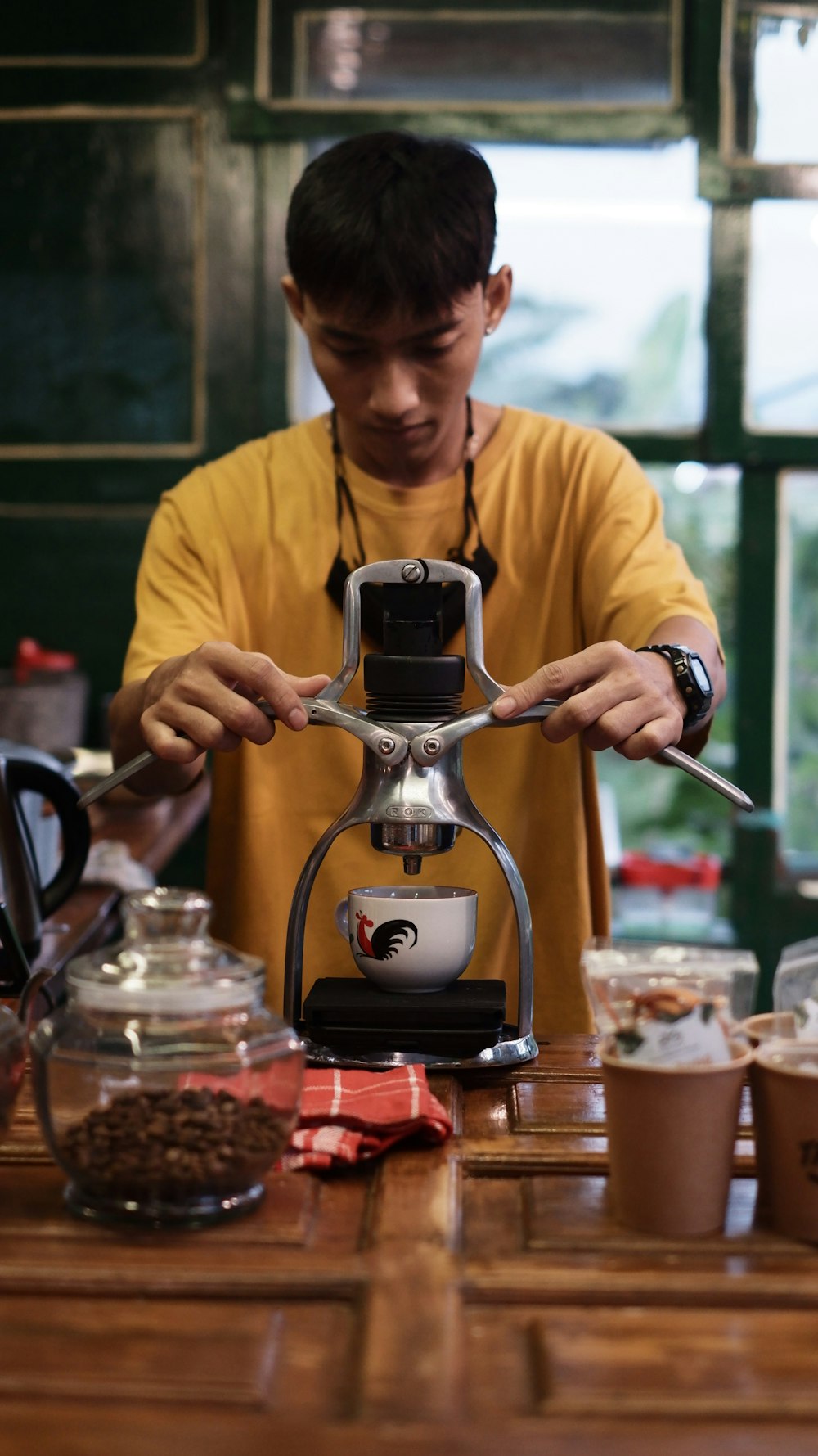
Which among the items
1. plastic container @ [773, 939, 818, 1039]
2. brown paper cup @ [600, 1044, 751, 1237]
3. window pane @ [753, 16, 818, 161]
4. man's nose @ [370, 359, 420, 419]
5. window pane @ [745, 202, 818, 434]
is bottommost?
brown paper cup @ [600, 1044, 751, 1237]

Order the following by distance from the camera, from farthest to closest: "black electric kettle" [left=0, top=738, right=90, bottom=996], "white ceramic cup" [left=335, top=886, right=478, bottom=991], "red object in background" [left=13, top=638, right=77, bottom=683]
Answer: "red object in background" [left=13, top=638, right=77, bottom=683], "black electric kettle" [left=0, top=738, right=90, bottom=996], "white ceramic cup" [left=335, top=886, right=478, bottom=991]

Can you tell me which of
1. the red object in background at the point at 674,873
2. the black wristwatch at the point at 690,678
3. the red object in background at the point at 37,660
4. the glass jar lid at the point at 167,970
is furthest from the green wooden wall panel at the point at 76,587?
the glass jar lid at the point at 167,970

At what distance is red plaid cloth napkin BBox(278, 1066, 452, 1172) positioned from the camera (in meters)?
1.03

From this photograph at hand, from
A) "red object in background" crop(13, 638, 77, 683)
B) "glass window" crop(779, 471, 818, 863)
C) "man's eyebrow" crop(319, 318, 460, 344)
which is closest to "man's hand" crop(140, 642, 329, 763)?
"man's eyebrow" crop(319, 318, 460, 344)

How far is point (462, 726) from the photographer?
1.25m

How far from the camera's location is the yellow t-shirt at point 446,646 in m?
1.84

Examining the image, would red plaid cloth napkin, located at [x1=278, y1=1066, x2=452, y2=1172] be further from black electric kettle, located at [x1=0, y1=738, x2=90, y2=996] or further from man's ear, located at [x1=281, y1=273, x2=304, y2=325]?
man's ear, located at [x1=281, y1=273, x2=304, y2=325]

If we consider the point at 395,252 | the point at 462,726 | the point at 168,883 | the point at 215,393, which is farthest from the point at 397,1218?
the point at 215,393

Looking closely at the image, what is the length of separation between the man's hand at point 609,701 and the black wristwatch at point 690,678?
0.15ft

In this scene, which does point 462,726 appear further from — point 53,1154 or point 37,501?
point 37,501

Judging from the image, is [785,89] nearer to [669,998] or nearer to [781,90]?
[781,90]

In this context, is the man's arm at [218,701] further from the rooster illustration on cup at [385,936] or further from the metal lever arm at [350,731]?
the rooster illustration on cup at [385,936]

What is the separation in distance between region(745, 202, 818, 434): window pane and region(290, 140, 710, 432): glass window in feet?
0.39

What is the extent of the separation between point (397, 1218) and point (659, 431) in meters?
2.72
